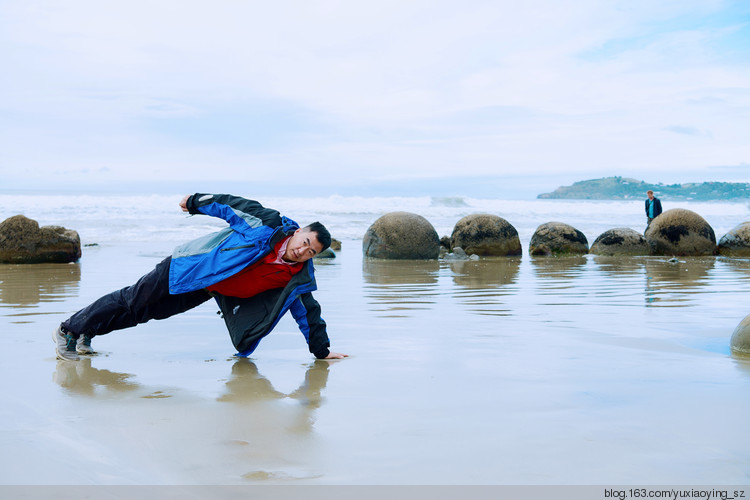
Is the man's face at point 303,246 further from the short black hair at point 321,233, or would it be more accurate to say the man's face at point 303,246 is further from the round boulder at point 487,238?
the round boulder at point 487,238

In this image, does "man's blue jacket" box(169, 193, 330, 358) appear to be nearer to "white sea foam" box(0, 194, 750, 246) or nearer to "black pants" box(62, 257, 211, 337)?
"black pants" box(62, 257, 211, 337)

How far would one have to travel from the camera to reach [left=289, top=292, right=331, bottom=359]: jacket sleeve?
5.09 m

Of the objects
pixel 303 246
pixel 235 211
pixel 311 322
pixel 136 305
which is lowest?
pixel 311 322

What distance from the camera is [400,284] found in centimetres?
1052

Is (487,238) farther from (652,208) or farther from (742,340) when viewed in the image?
(742,340)

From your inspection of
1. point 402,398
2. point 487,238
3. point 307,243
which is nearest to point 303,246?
point 307,243

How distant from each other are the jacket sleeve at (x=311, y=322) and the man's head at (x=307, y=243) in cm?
39

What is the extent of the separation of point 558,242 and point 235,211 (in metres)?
13.5

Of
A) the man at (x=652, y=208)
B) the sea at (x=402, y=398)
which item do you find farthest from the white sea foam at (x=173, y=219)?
the sea at (x=402, y=398)

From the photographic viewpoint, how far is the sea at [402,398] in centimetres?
305

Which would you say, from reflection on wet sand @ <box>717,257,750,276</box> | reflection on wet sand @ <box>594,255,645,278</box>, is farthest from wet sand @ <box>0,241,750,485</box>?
reflection on wet sand @ <box>717,257,750,276</box>

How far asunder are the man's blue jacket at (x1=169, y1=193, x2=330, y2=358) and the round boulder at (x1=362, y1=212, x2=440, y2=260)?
10.4 meters

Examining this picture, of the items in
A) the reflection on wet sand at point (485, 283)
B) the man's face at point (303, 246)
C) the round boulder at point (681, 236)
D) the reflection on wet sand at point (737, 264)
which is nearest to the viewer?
the man's face at point (303, 246)

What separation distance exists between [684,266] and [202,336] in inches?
427
